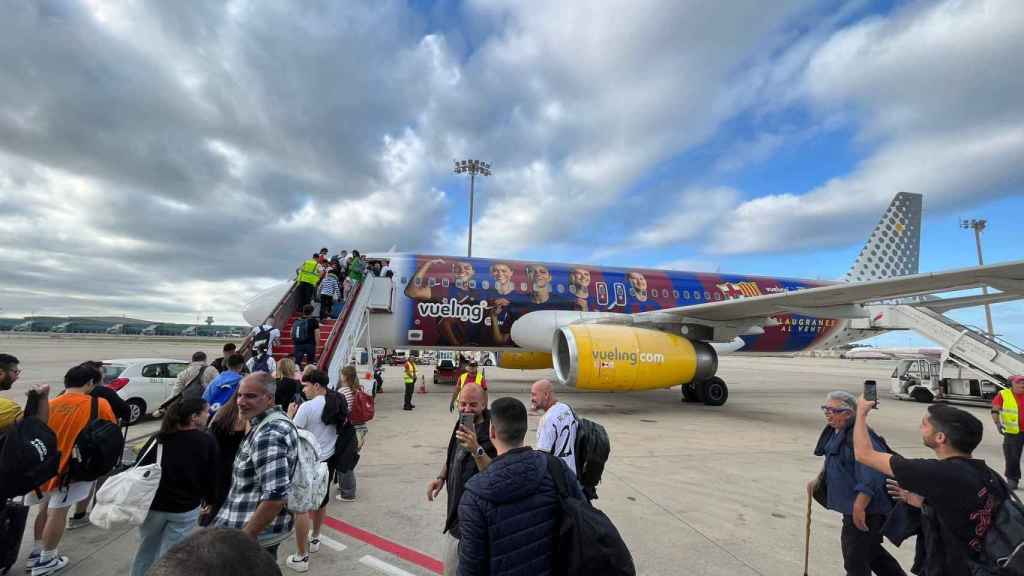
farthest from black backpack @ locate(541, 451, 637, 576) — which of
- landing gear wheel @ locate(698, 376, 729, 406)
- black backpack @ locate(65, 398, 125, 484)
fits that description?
landing gear wheel @ locate(698, 376, 729, 406)

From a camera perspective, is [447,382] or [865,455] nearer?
[865,455]

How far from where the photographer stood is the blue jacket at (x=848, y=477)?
8.87 ft

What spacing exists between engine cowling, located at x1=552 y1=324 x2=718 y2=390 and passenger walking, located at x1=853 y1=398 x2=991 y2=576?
7.00 meters

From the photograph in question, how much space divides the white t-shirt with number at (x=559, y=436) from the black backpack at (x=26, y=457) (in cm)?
289

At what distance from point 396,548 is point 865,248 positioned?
19.3 metres

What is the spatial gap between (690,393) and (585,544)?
1212 cm

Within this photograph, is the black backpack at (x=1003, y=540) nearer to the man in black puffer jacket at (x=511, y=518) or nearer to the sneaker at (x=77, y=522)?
the man in black puffer jacket at (x=511, y=518)

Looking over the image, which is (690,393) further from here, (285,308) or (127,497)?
(127,497)

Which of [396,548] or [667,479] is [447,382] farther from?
[396,548]

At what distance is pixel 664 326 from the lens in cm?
1162

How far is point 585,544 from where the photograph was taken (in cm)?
154

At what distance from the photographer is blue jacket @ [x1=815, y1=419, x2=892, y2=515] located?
106 inches

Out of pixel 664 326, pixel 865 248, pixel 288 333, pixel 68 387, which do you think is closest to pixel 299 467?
pixel 68 387

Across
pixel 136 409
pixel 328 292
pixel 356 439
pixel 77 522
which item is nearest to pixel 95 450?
pixel 77 522
